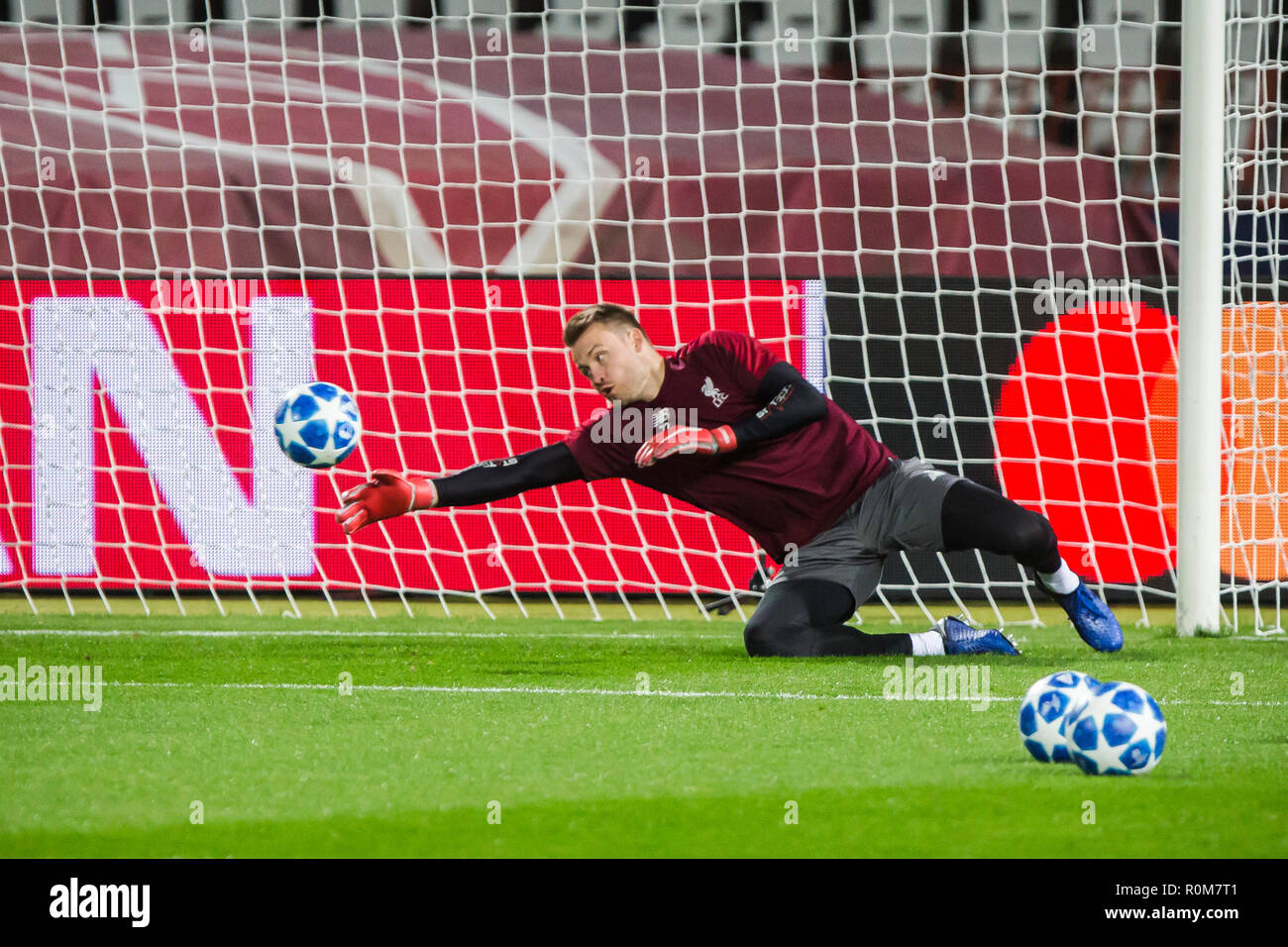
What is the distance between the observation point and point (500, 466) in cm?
577

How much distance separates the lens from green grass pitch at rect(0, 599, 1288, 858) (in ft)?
10.0

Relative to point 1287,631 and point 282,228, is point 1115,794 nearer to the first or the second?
point 1287,631

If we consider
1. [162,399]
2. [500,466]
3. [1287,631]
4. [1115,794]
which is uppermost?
[162,399]

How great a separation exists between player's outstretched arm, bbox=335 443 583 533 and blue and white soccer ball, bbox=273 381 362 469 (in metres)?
0.15

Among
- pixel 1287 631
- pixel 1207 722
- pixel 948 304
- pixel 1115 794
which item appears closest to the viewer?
pixel 1115 794

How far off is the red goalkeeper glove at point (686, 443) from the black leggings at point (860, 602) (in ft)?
1.95

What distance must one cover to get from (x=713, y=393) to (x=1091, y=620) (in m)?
1.49

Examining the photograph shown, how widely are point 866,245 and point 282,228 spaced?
278 centimetres

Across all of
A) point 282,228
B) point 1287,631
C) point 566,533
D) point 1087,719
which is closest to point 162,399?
point 282,228

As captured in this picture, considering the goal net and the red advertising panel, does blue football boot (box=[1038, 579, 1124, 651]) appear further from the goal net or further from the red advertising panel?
the red advertising panel
